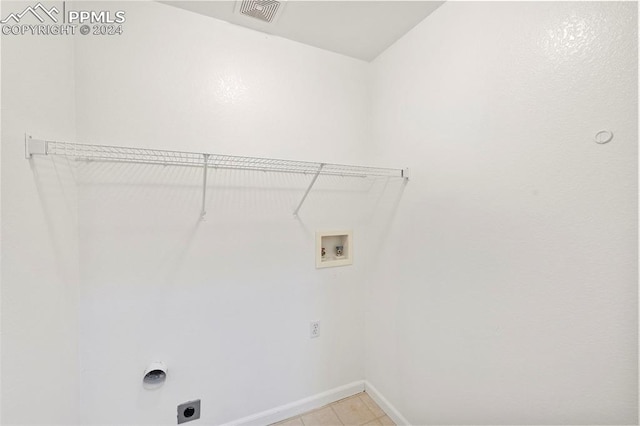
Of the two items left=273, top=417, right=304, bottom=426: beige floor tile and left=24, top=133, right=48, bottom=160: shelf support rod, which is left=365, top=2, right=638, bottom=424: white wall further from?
left=24, top=133, right=48, bottom=160: shelf support rod

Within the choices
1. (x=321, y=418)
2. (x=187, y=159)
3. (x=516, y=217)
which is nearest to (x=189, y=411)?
(x=321, y=418)

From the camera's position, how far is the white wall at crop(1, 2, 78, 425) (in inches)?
32.2

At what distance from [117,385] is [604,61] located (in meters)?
2.47

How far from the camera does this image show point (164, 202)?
1420mm

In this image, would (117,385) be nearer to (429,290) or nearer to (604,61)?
(429,290)

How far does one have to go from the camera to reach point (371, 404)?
186 cm

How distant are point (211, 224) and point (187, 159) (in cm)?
39

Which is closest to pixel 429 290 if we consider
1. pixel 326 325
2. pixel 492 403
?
pixel 492 403

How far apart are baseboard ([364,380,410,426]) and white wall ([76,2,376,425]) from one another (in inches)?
6.7

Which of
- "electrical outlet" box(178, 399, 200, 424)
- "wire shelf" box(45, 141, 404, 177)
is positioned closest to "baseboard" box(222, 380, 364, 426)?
"electrical outlet" box(178, 399, 200, 424)

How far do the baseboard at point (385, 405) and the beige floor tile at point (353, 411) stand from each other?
0.09 m

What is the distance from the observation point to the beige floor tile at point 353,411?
1723mm

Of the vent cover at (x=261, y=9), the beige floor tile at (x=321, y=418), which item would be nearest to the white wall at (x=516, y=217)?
the beige floor tile at (x=321, y=418)
